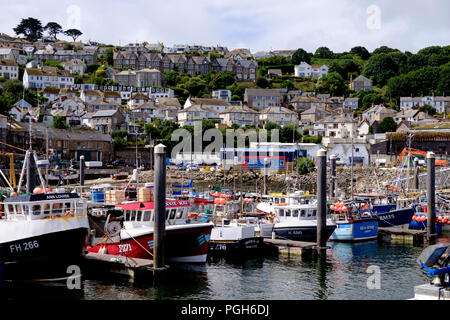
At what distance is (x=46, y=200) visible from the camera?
84.0 feet

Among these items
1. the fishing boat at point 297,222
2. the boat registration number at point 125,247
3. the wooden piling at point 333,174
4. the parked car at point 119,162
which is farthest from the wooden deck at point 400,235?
the parked car at point 119,162

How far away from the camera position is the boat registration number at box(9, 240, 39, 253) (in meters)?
24.4

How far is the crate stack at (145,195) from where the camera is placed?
29.3 m

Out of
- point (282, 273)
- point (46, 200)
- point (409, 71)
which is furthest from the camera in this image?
point (409, 71)

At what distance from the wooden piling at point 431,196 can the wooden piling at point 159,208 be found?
64.3ft

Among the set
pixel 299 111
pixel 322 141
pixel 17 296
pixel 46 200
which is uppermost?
pixel 299 111

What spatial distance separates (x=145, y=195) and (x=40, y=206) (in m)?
5.67

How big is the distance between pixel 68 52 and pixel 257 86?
5903cm

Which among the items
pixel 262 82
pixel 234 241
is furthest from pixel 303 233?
pixel 262 82

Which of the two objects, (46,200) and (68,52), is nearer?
(46,200)

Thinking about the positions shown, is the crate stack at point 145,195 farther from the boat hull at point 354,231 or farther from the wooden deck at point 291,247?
the boat hull at point 354,231

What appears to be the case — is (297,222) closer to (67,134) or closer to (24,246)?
(24,246)
